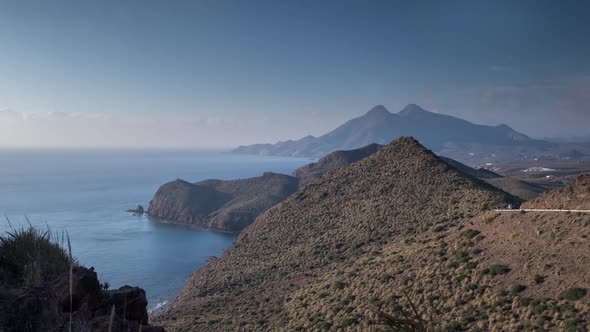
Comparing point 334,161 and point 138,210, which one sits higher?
point 334,161

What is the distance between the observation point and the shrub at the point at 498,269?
1669 cm

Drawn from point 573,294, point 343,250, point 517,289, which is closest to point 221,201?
point 343,250

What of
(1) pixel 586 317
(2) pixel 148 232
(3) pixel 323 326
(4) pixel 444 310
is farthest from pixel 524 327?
(2) pixel 148 232

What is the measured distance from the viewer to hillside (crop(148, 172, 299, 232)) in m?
98.1

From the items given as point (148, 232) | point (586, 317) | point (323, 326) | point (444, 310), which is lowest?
point (148, 232)

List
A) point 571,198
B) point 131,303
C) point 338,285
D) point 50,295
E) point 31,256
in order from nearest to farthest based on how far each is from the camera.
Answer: point 50,295
point 31,256
point 131,303
point 571,198
point 338,285

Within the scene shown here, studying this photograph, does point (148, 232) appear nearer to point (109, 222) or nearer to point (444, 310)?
point (109, 222)

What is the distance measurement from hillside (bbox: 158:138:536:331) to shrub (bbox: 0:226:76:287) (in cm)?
1237

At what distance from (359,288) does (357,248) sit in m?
8.51

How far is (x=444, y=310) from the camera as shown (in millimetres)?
15945

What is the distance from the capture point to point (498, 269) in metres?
16.9

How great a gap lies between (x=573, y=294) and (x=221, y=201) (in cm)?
10561

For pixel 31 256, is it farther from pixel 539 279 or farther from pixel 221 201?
pixel 221 201

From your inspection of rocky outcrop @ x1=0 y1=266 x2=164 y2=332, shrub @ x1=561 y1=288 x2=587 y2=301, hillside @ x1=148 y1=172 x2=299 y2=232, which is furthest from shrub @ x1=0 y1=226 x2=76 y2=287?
hillside @ x1=148 y1=172 x2=299 y2=232
